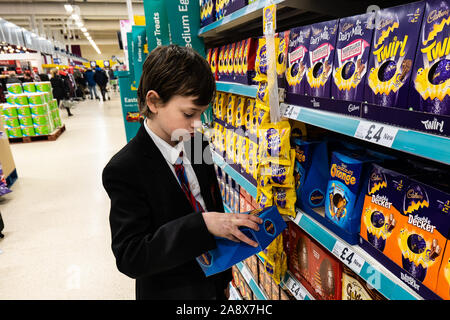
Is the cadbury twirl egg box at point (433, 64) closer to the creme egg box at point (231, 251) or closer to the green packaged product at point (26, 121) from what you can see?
the creme egg box at point (231, 251)

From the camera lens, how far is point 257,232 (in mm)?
894

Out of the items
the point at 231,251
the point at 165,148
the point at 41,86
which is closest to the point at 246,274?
the point at 231,251

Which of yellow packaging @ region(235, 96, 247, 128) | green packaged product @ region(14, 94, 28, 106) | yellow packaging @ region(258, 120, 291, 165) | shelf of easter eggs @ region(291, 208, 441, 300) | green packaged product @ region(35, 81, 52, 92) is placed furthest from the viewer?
green packaged product @ region(35, 81, 52, 92)

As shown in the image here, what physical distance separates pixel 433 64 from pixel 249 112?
104cm

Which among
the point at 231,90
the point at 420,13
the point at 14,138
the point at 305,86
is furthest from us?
the point at 14,138

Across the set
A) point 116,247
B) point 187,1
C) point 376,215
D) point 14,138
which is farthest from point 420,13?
point 14,138

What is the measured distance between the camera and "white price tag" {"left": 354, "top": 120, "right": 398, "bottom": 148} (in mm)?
718

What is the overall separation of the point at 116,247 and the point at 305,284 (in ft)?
2.71

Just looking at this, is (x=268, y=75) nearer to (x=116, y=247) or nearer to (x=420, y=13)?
(x=420, y=13)

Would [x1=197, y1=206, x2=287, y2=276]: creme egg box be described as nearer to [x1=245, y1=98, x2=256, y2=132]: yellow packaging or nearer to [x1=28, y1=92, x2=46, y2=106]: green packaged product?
[x1=245, y1=98, x2=256, y2=132]: yellow packaging

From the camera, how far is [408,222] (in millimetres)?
784

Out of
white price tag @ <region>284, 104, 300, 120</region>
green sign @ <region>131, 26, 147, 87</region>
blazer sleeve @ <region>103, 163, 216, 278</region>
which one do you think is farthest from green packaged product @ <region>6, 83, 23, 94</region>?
white price tag @ <region>284, 104, 300, 120</region>

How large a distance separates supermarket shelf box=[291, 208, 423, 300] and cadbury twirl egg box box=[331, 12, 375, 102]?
0.45m

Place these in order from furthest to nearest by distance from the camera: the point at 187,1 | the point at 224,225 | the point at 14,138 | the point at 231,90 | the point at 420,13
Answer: the point at 14,138
the point at 187,1
the point at 231,90
the point at 224,225
the point at 420,13
